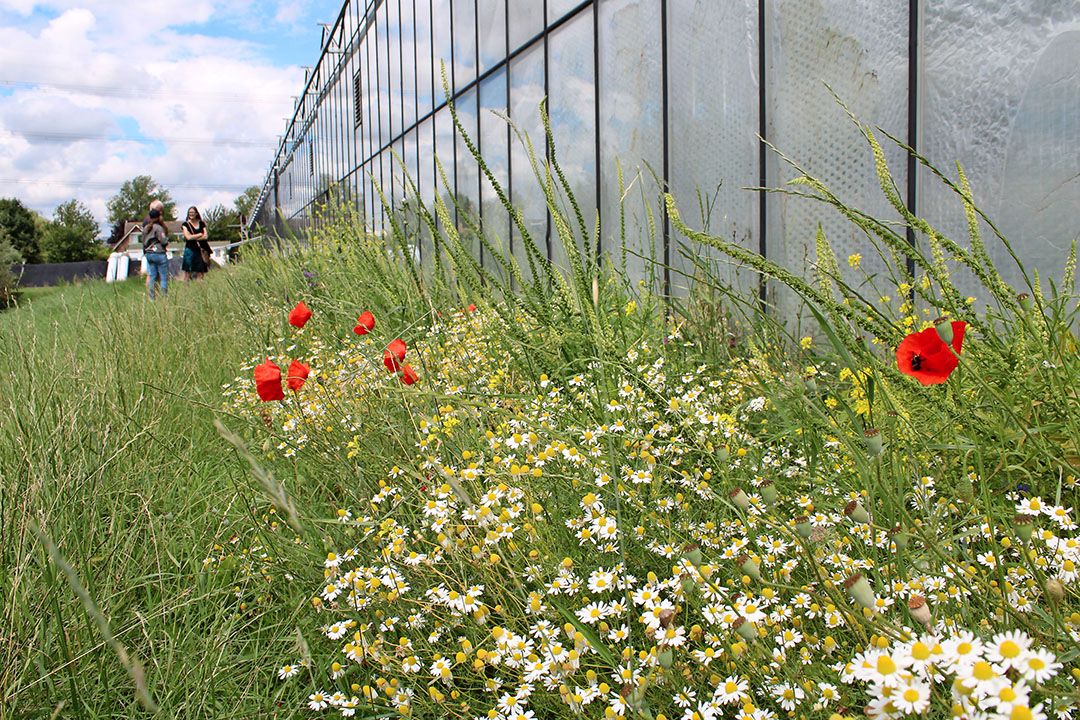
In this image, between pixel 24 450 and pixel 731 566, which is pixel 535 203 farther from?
pixel 731 566

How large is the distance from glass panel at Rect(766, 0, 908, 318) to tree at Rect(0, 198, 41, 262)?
7018 cm

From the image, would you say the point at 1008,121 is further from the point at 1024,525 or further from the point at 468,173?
the point at 468,173

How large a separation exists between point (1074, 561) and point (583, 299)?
56.6 inches

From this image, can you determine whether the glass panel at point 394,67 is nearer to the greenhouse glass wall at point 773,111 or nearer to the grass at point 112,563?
the greenhouse glass wall at point 773,111

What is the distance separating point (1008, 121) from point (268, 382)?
244cm

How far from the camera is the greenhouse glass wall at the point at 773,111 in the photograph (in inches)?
102

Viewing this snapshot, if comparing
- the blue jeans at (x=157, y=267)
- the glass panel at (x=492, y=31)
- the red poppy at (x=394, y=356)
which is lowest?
the red poppy at (x=394, y=356)

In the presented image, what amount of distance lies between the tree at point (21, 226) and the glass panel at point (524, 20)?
67.0 meters

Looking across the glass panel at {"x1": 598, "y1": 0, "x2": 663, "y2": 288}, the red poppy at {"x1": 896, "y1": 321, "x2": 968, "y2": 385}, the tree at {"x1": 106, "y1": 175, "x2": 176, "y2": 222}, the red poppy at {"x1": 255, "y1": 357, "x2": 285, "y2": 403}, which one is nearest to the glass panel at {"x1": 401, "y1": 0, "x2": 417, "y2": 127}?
the glass panel at {"x1": 598, "y1": 0, "x2": 663, "y2": 288}

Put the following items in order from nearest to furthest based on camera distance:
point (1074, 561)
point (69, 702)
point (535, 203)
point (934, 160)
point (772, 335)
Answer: point (1074, 561) < point (69, 702) < point (772, 335) < point (934, 160) < point (535, 203)

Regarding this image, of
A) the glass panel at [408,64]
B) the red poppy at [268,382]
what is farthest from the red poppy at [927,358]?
the glass panel at [408,64]

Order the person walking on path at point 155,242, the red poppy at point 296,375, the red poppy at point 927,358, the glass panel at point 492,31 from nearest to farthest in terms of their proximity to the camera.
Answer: the red poppy at point 927,358
the red poppy at point 296,375
the glass panel at point 492,31
the person walking on path at point 155,242

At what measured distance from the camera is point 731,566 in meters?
1.32

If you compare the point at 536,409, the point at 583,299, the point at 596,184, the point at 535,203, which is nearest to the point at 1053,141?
the point at 583,299
